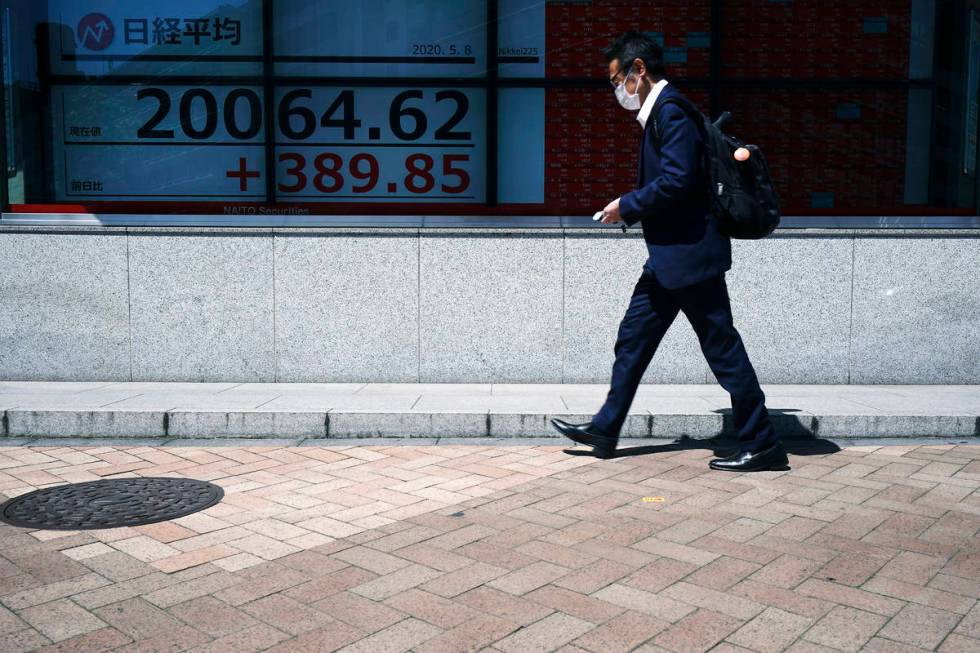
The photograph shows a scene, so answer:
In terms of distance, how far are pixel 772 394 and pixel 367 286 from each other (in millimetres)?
3305

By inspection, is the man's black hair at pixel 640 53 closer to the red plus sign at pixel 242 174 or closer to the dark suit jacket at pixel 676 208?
the dark suit jacket at pixel 676 208

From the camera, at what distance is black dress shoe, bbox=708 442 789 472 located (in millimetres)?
4699

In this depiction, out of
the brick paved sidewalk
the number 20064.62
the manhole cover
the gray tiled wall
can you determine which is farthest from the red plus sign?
the manhole cover

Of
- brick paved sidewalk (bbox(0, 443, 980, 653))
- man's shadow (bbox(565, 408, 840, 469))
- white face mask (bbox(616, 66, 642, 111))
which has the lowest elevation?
brick paved sidewalk (bbox(0, 443, 980, 653))

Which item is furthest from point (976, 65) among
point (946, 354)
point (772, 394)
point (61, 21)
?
point (61, 21)

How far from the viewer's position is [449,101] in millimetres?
7617

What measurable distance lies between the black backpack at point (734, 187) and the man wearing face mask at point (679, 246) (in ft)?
0.18

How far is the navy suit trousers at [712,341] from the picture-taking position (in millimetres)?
4695

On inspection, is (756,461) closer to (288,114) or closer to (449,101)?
(449,101)

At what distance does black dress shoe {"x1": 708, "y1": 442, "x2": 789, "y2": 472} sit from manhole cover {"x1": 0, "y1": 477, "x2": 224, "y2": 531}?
2627 millimetres

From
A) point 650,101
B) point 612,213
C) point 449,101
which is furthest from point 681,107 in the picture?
point 449,101

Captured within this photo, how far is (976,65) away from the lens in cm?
762

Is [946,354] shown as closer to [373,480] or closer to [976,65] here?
[976,65]

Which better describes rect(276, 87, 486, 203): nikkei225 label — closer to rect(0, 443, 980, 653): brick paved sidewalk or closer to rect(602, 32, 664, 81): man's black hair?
rect(602, 32, 664, 81): man's black hair
